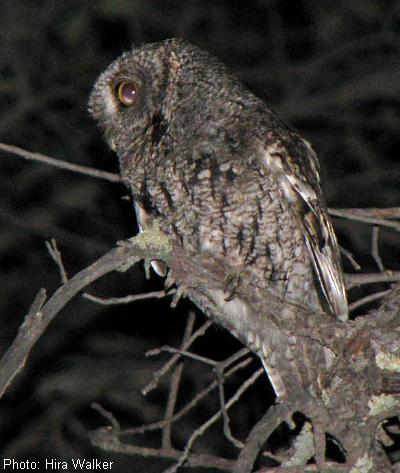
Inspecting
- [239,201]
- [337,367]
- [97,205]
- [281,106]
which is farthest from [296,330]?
[97,205]

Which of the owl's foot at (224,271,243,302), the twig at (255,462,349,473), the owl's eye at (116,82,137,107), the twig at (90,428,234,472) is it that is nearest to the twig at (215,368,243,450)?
the twig at (90,428,234,472)

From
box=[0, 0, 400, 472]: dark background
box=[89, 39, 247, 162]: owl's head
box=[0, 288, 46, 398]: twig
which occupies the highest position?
box=[89, 39, 247, 162]: owl's head

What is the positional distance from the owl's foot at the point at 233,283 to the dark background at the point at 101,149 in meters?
2.18

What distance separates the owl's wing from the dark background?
1764mm

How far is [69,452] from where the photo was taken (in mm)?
5496

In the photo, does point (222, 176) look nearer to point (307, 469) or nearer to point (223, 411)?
point (223, 411)

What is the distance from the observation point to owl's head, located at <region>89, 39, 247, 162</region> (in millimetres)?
3115

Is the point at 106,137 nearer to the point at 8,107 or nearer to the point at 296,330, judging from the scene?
the point at 296,330

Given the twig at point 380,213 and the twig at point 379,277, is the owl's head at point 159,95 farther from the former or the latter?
the twig at point 379,277

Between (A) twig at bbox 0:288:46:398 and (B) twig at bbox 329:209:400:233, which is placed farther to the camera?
(B) twig at bbox 329:209:400:233

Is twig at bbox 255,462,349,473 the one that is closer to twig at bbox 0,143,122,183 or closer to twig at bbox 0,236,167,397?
twig at bbox 0,236,167,397

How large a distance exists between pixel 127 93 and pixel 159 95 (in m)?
0.17

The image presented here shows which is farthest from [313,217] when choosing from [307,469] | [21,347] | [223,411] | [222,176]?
[21,347]

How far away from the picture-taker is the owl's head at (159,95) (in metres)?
3.12
